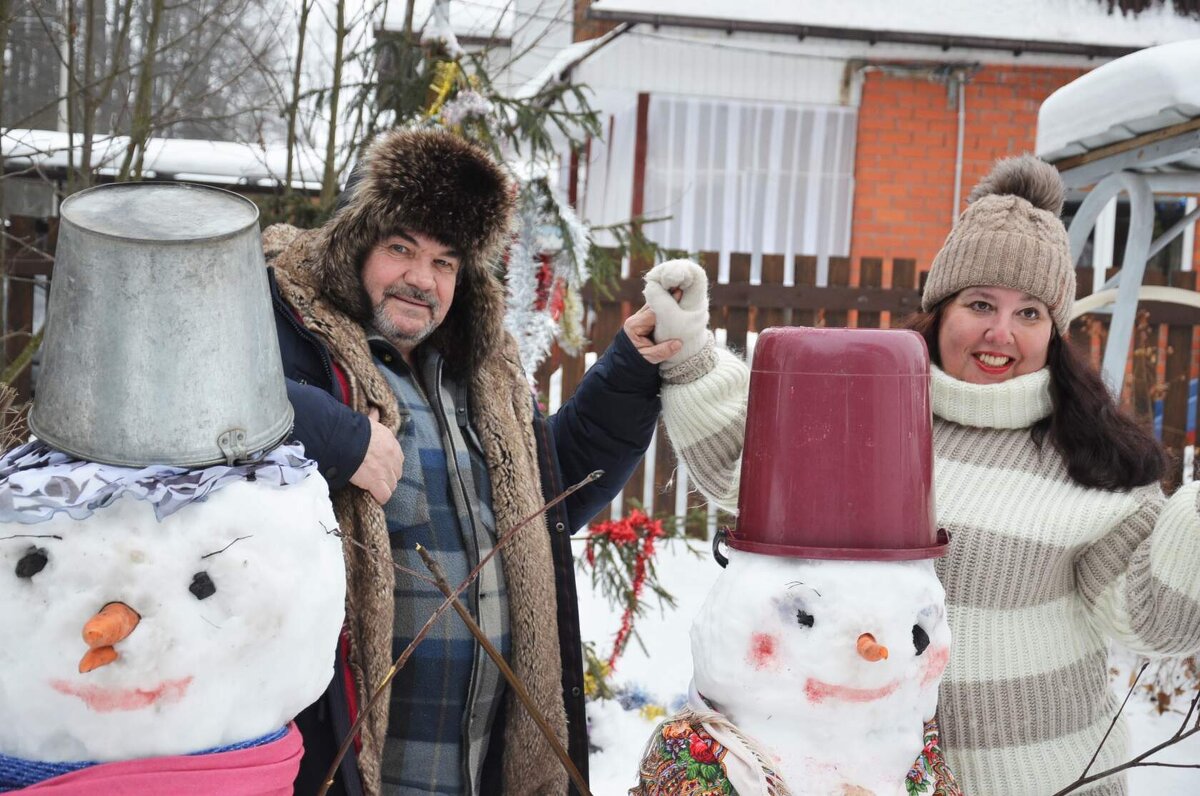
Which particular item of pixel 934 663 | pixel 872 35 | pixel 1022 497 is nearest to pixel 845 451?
pixel 934 663

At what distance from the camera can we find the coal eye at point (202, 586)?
1.33m

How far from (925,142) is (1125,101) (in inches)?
237

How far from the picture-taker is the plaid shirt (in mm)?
2230

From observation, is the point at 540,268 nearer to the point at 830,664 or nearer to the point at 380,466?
the point at 380,466

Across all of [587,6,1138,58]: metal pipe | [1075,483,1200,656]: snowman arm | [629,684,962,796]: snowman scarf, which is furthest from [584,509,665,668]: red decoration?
[587,6,1138,58]: metal pipe

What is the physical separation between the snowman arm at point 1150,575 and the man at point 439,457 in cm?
92

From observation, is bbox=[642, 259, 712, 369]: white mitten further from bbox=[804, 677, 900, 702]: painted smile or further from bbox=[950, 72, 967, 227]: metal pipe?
bbox=[950, 72, 967, 227]: metal pipe

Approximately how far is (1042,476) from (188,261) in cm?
161

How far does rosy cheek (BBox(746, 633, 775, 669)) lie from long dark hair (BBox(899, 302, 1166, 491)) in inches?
33.4

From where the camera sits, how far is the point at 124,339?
1.34 metres

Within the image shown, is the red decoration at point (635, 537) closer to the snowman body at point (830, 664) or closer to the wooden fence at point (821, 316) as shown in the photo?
the wooden fence at point (821, 316)

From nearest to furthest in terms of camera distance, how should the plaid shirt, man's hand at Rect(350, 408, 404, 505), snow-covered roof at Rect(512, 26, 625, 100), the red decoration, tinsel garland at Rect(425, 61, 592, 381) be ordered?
man's hand at Rect(350, 408, 404, 505)
the plaid shirt
tinsel garland at Rect(425, 61, 592, 381)
the red decoration
snow-covered roof at Rect(512, 26, 625, 100)

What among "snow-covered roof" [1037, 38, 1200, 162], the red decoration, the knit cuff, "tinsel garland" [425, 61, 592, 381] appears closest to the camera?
the knit cuff

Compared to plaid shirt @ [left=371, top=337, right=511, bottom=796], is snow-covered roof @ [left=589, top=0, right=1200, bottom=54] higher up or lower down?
higher up
